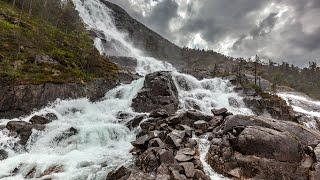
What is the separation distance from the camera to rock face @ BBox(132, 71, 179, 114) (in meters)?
45.7

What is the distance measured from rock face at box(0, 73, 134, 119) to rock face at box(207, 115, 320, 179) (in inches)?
999

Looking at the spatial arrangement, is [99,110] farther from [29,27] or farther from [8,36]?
[29,27]

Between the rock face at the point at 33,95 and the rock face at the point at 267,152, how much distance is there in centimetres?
2537

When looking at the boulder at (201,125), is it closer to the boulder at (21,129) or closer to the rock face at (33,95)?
the boulder at (21,129)

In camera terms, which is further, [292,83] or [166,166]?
[292,83]

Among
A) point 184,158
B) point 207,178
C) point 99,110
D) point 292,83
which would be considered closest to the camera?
point 207,178

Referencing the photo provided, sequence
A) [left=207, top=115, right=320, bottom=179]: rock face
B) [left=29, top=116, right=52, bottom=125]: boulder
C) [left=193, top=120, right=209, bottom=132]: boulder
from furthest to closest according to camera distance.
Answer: [left=29, top=116, right=52, bottom=125]: boulder → [left=193, top=120, right=209, bottom=132]: boulder → [left=207, top=115, right=320, bottom=179]: rock face

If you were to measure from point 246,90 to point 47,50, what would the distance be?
4119cm

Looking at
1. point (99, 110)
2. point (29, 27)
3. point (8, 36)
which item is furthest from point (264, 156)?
point (29, 27)

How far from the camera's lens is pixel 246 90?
65.6m

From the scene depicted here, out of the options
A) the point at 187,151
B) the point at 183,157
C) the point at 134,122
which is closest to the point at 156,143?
the point at 187,151

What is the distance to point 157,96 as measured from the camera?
4691cm

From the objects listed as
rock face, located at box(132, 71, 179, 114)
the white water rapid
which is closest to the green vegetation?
the white water rapid

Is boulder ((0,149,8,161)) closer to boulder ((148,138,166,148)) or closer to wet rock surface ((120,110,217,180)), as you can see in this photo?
wet rock surface ((120,110,217,180))
